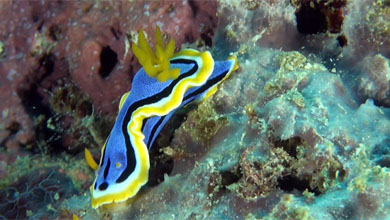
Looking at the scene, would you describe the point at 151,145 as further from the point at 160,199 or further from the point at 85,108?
the point at 85,108

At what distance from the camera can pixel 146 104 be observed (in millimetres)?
3105

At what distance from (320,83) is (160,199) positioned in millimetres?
1840

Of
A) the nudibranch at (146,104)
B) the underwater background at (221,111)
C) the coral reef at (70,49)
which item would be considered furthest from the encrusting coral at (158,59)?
the coral reef at (70,49)

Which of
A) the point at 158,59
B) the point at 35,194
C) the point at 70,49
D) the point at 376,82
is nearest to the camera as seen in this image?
the point at 376,82

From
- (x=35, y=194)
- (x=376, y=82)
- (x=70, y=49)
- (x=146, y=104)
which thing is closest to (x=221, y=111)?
(x=146, y=104)

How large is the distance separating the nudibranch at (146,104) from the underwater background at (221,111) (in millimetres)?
158

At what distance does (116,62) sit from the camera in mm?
4043

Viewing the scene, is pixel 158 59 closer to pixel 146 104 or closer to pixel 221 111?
pixel 146 104

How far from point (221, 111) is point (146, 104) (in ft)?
2.60

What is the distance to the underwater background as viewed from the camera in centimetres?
221

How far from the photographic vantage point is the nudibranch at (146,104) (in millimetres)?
2916

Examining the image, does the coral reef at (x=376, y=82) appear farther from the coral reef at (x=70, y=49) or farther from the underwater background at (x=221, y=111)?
the coral reef at (x=70, y=49)

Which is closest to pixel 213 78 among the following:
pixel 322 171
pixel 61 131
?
→ pixel 322 171

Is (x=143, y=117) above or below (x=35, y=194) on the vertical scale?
above
